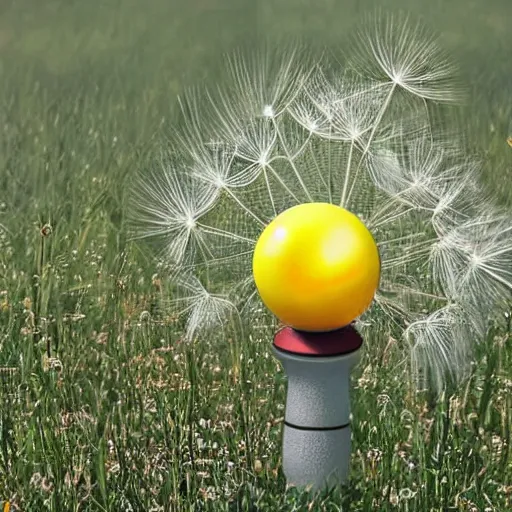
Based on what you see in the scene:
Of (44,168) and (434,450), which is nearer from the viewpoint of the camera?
(434,450)

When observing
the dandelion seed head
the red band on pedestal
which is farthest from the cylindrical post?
the dandelion seed head

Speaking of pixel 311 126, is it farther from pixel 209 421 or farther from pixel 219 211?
pixel 209 421

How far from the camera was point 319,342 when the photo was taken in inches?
133

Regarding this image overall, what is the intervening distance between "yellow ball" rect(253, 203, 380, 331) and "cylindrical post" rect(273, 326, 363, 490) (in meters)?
0.09

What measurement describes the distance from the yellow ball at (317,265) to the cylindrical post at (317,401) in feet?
0.30

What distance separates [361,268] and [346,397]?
0.47 meters

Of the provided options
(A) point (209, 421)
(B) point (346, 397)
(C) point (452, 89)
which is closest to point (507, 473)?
(B) point (346, 397)

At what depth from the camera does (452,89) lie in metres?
3.91

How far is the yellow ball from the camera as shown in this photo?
10.5 feet

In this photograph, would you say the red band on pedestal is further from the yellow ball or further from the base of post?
the base of post

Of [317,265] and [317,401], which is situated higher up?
[317,265]

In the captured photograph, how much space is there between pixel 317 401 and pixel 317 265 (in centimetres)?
47

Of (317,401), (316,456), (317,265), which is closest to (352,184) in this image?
(317,265)

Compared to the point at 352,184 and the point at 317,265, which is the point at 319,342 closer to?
the point at 317,265
